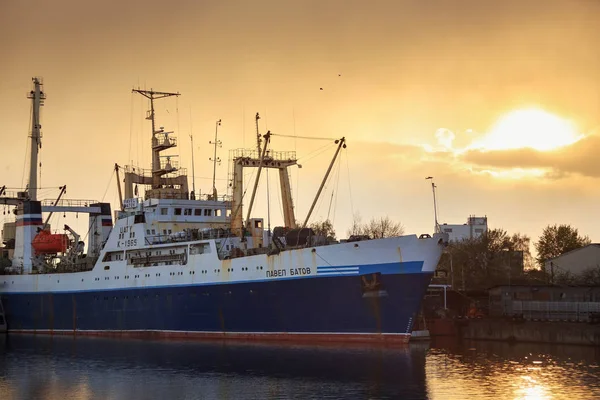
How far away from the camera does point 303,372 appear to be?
40.5m

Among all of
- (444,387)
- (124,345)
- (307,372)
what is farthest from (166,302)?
(444,387)

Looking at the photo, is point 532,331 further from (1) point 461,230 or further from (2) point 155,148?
(1) point 461,230

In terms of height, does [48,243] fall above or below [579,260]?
above

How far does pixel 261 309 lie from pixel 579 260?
35.7 m

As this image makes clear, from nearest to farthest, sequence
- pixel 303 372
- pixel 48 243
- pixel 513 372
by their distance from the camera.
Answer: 1. pixel 513 372
2. pixel 303 372
3. pixel 48 243

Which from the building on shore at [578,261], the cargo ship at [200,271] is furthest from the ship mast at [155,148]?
the building on shore at [578,261]

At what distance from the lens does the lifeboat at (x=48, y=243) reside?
70.0m

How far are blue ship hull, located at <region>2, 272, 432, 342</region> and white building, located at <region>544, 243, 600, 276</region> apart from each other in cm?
3013

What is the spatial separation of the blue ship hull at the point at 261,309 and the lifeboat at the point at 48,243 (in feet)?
16.6

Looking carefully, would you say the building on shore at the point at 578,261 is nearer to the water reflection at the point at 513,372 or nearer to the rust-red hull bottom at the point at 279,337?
the water reflection at the point at 513,372

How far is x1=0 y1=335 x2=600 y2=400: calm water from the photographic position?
3591 cm

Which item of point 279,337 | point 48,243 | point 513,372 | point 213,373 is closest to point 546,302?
point 513,372

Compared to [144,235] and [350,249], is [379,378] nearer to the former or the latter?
[350,249]

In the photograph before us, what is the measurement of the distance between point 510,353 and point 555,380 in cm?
1022
